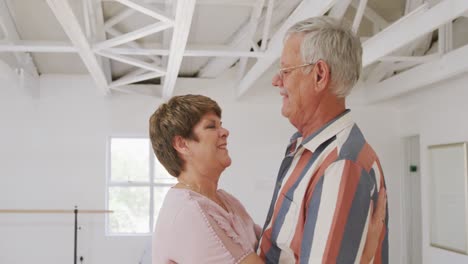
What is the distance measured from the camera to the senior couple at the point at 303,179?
3.42 feet

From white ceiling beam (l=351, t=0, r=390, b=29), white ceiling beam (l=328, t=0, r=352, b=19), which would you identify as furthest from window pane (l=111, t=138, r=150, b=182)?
white ceiling beam (l=328, t=0, r=352, b=19)

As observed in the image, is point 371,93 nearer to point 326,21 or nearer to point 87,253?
point 87,253

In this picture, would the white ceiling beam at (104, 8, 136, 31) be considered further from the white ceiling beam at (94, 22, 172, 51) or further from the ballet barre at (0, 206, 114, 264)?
the ballet barre at (0, 206, 114, 264)

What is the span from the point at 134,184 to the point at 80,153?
87 cm

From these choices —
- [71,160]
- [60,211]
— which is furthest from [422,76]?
[60,211]

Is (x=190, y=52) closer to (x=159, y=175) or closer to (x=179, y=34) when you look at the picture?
(x=179, y=34)

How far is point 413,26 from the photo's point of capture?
174 inches

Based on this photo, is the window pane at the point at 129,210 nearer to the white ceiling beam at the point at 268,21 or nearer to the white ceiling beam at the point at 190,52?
the white ceiling beam at the point at 190,52

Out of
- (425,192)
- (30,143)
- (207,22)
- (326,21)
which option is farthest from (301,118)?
(30,143)

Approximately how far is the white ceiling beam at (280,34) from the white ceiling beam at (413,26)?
0.83 meters

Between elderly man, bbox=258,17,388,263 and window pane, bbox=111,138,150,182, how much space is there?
6.73 m

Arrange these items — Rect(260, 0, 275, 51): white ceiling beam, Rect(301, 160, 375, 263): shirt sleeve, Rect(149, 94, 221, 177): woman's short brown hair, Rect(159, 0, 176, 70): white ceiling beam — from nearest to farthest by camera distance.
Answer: Rect(301, 160, 375, 263): shirt sleeve
Rect(149, 94, 221, 177): woman's short brown hair
Rect(260, 0, 275, 51): white ceiling beam
Rect(159, 0, 176, 70): white ceiling beam

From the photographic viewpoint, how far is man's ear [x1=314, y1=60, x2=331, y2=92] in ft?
3.80

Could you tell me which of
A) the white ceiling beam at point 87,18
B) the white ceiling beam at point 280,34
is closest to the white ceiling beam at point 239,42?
the white ceiling beam at point 280,34
